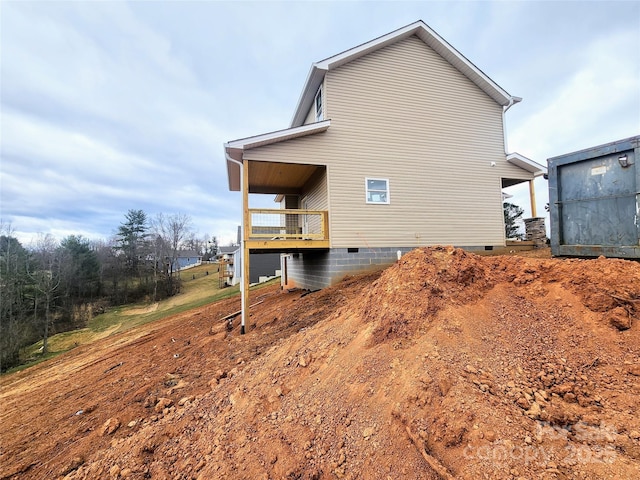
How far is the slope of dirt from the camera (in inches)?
77.3

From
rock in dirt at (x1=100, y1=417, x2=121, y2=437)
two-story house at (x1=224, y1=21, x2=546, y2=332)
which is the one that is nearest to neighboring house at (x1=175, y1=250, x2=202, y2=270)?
Answer: two-story house at (x1=224, y1=21, x2=546, y2=332)

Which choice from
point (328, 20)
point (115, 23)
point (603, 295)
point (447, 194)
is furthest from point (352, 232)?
point (115, 23)

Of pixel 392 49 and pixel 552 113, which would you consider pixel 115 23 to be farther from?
pixel 552 113

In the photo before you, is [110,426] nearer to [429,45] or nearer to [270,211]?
[270,211]

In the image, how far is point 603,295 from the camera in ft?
A: 9.95

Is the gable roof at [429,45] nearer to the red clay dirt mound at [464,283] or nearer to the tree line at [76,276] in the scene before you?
the red clay dirt mound at [464,283]

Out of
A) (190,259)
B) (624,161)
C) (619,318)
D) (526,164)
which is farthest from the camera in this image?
(190,259)

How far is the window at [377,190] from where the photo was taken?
9320 mm

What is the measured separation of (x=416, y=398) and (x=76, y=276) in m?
38.3

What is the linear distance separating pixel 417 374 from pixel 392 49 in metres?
10.9

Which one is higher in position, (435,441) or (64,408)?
(435,441)

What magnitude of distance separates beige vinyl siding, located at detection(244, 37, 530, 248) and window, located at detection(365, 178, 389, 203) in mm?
181

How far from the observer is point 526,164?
10469 mm

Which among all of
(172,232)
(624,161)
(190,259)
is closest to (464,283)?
(624,161)
